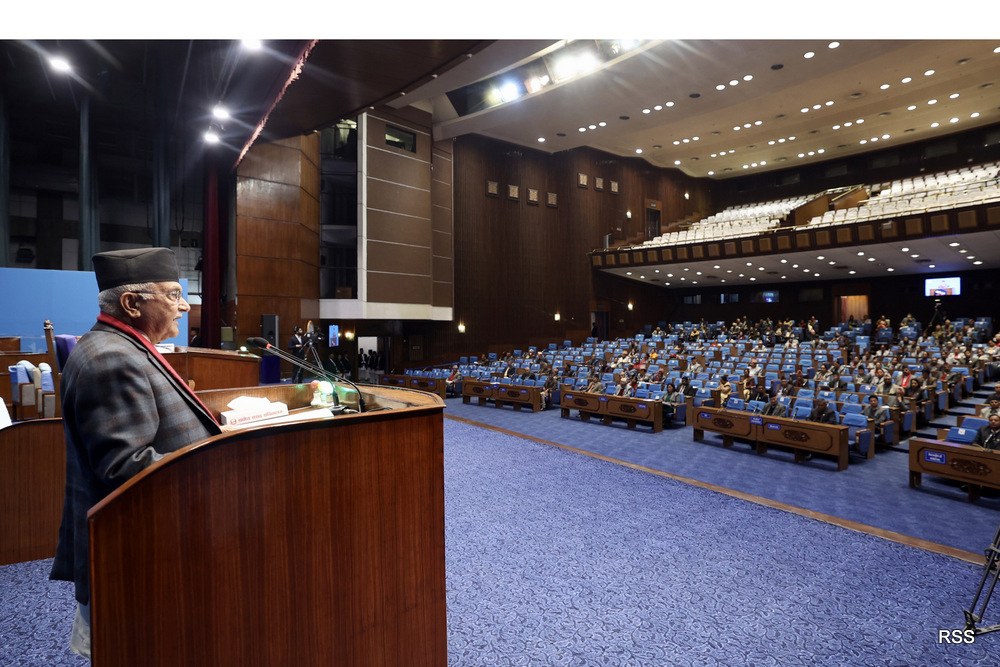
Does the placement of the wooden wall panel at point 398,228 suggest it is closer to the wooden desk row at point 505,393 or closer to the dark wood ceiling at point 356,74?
the wooden desk row at point 505,393

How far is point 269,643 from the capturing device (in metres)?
1.20

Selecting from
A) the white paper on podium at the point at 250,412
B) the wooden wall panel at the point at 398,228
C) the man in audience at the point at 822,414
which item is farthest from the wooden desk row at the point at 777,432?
the wooden wall panel at the point at 398,228

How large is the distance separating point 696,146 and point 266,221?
16.7m

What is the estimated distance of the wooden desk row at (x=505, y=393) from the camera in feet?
30.2

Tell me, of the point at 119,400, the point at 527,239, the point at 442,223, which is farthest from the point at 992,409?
the point at 527,239

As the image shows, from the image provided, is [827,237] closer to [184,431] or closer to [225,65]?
[225,65]

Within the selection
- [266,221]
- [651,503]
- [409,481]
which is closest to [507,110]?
[266,221]

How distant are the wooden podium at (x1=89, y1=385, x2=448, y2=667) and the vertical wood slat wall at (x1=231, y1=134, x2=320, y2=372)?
395 inches

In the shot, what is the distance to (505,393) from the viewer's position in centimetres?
960

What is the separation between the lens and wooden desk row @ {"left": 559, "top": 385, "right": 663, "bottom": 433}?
730cm

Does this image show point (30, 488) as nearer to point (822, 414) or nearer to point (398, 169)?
point (822, 414)

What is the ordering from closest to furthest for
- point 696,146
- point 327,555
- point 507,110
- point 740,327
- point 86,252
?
1. point 327,555
2. point 86,252
3. point 507,110
4. point 740,327
5. point 696,146

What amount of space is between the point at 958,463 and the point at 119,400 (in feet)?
19.4
